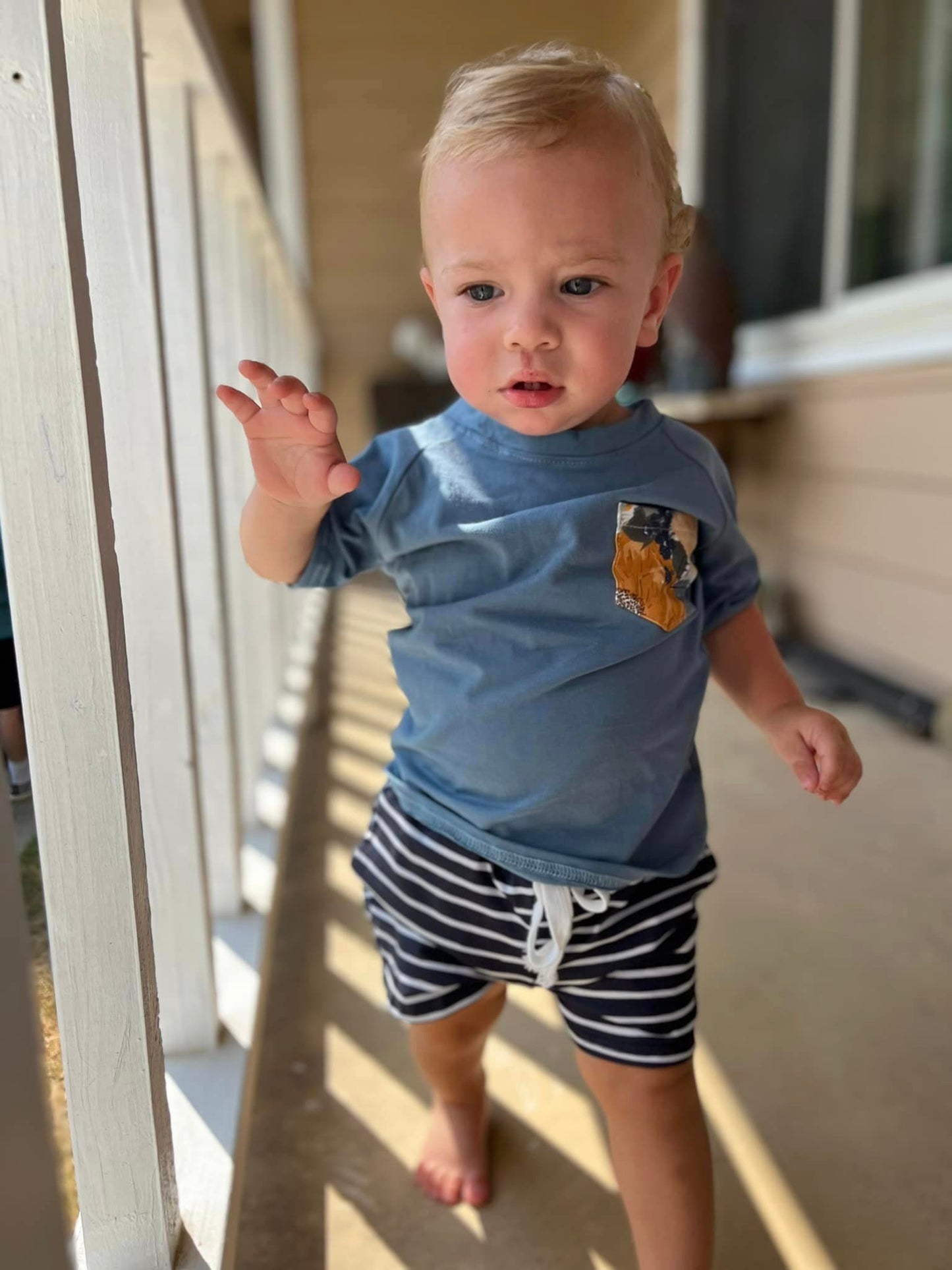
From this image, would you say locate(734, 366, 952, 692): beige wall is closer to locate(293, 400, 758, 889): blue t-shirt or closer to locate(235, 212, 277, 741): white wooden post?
locate(235, 212, 277, 741): white wooden post

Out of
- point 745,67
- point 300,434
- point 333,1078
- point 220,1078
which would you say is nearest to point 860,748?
point 333,1078

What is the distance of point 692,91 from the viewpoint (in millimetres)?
4020

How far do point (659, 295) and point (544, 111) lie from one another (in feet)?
0.59

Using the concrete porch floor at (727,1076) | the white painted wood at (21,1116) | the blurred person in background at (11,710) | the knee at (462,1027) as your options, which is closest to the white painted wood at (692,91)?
the concrete porch floor at (727,1076)

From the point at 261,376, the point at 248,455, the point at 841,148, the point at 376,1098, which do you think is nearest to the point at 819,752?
the point at 261,376

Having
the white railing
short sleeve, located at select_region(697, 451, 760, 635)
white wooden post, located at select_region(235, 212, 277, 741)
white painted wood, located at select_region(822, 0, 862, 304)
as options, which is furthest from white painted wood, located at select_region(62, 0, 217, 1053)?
white painted wood, located at select_region(822, 0, 862, 304)

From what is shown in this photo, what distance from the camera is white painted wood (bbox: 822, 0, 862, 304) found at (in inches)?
115

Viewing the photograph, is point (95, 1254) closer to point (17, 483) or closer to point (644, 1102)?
point (644, 1102)

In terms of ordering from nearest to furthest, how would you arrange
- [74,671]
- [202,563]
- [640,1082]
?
1. [74,671]
2. [640,1082]
3. [202,563]

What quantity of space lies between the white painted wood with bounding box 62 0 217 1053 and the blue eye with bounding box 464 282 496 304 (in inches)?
11.7

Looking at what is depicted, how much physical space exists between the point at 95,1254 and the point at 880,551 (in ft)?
8.05

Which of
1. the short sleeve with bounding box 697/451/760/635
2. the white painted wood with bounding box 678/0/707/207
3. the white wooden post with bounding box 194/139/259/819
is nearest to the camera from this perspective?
the short sleeve with bounding box 697/451/760/635

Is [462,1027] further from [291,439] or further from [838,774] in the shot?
[291,439]

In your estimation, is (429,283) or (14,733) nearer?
(14,733)
